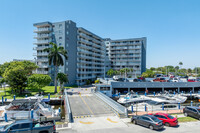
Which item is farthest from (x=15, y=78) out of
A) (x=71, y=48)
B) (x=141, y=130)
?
(x=141, y=130)

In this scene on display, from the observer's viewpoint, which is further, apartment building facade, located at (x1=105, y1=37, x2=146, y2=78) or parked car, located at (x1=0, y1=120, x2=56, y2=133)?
apartment building facade, located at (x1=105, y1=37, x2=146, y2=78)

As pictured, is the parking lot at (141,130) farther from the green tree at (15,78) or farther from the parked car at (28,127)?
the green tree at (15,78)

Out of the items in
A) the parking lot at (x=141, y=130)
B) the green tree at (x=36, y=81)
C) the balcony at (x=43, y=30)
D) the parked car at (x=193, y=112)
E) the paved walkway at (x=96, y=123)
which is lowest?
the paved walkway at (x=96, y=123)

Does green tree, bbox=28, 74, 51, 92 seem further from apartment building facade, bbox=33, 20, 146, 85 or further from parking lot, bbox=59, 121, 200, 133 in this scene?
parking lot, bbox=59, 121, 200, 133

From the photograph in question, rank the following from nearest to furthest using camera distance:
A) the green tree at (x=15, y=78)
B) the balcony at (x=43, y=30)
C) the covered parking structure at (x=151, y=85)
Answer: the green tree at (x=15, y=78), the covered parking structure at (x=151, y=85), the balcony at (x=43, y=30)

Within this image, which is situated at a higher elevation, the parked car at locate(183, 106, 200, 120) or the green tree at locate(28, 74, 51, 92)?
the green tree at locate(28, 74, 51, 92)

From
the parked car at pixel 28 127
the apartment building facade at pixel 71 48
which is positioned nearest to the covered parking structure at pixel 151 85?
the apartment building facade at pixel 71 48

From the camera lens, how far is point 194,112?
73.5 feet

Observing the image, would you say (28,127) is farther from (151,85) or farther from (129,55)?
(129,55)

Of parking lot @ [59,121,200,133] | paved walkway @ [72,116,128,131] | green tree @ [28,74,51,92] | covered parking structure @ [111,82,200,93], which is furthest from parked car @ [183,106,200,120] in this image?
green tree @ [28,74,51,92]

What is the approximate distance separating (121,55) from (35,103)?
261 feet

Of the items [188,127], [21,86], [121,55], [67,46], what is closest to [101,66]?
[121,55]

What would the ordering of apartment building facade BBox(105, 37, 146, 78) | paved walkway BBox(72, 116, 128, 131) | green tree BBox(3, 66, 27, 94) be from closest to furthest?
paved walkway BBox(72, 116, 128, 131), green tree BBox(3, 66, 27, 94), apartment building facade BBox(105, 37, 146, 78)

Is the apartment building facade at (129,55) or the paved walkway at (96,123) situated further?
the apartment building facade at (129,55)
